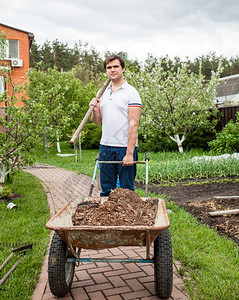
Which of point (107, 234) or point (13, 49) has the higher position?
point (13, 49)

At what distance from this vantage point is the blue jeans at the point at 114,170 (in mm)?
3479

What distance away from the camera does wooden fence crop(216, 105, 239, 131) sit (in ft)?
39.5

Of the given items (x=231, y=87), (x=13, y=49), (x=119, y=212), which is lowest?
(x=119, y=212)

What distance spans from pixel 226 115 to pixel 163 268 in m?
10.5

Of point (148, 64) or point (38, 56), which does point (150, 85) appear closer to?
point (148, 64)

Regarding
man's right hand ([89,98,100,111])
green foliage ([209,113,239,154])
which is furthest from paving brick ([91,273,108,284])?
green foliage ([209,113,239,154])

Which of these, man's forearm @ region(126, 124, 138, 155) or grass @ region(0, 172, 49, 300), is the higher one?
man's forearm @ region(126, 124, 138, 155)

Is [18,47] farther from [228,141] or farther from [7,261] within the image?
[7,261]

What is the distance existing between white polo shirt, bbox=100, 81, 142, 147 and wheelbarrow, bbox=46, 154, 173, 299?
0.81m

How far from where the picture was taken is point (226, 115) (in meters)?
12.4

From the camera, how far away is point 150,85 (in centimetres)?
1243

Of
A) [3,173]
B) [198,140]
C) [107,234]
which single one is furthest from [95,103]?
[198,140]


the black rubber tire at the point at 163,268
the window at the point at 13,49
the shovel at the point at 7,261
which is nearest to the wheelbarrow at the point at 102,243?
the black rubber tire at the point at 163,268

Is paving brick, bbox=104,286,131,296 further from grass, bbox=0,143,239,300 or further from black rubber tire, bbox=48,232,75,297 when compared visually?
grass, bbox=0,143,239,300
